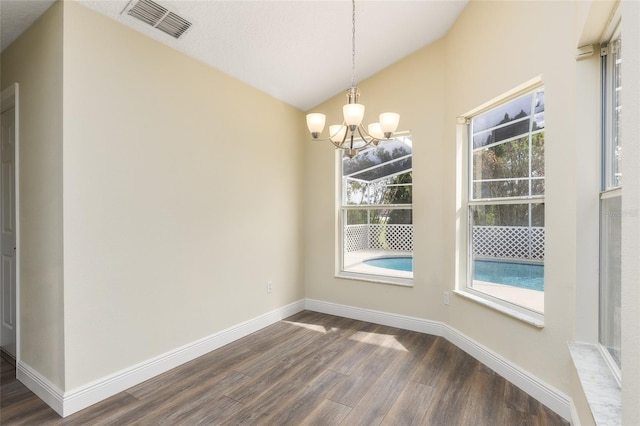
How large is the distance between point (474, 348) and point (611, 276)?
1.42m

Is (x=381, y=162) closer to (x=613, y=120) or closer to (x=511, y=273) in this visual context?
(x=511, y=273)

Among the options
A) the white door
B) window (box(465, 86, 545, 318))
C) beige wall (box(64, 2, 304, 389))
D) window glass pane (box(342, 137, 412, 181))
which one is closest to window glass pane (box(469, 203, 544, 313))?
window (box(465, 86, 545, 318))

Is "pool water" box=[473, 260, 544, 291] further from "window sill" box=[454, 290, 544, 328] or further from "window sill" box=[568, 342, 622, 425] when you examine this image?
"window sill" box=[568, 342, 622, 425]

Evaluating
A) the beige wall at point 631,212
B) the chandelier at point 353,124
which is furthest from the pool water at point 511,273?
the beige wall at point 631,212

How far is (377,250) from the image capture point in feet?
12.5

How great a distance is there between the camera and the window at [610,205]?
160cm

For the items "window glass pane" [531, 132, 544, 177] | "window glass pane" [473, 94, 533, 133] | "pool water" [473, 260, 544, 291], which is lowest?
"pool water" [473, 260, 544, 291]

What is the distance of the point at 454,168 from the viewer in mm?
3049

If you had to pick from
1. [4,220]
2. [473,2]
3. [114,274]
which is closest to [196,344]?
[114,274]

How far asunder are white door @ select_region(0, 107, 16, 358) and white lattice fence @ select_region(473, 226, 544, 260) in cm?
398

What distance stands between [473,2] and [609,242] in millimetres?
2299

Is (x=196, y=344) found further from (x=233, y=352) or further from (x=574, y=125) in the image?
(x=574, y=125)

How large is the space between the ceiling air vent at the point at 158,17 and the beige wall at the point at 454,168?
201cm

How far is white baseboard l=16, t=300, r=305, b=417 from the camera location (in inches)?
79.6
